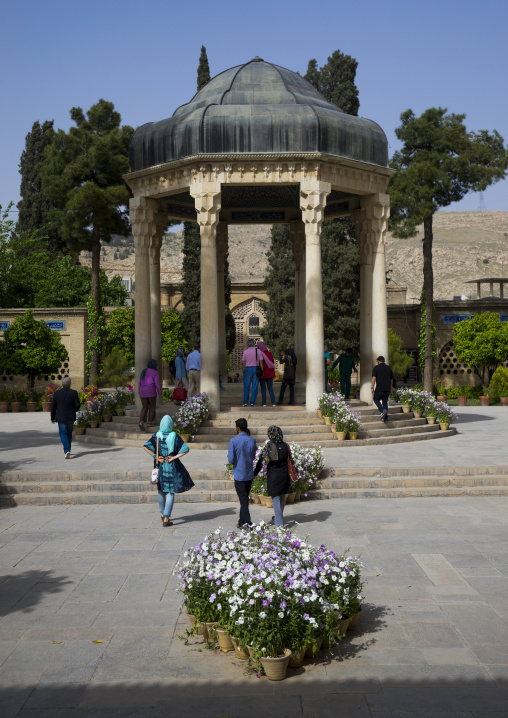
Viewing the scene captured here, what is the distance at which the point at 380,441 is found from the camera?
14.9 m

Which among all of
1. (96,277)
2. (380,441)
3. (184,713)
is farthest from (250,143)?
(96,277)

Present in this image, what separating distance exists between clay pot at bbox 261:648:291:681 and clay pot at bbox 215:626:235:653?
1.56 feet

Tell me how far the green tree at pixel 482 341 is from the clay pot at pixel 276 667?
26.4 metres

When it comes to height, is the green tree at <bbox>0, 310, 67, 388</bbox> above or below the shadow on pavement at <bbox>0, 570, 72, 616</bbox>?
above

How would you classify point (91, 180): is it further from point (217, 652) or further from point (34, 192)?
point (217, 652)

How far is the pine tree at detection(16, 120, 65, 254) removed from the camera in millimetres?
43219

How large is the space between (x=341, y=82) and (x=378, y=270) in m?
21.8

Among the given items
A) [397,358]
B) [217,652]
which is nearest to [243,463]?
[217,652]

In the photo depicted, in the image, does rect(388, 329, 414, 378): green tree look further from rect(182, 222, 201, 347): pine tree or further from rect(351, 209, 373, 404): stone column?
rect(351, 209, 373, 404): stone column

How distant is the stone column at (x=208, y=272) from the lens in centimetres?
1514

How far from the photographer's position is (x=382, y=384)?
15430mm

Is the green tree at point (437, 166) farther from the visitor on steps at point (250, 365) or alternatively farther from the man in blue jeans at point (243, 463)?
the man in blue jeans at point (243, 463)

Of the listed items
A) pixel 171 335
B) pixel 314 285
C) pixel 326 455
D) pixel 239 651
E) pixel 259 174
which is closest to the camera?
pixel 239 651

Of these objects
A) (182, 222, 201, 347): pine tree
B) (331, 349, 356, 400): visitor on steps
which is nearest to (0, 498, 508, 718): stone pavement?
(331, 349, 356, 400): visitor on steps
